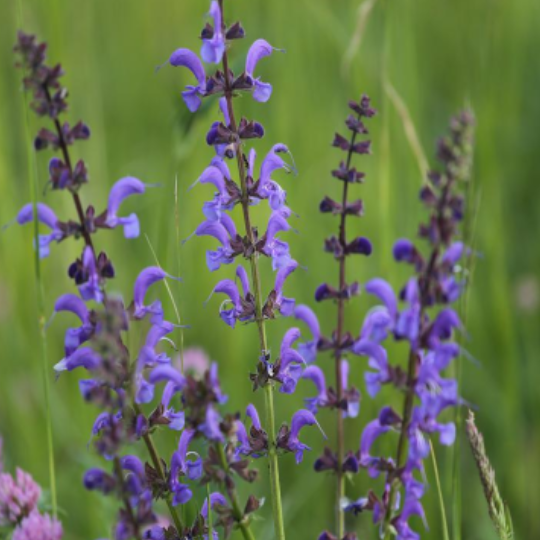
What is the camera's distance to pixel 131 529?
1341mm

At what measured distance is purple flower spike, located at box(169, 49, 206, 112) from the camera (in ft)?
5.66

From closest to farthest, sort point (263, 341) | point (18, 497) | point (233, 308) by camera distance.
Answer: point (263, 341) → point (233, 308) → point (18, 497)

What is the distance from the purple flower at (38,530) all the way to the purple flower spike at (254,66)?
95 centimetres

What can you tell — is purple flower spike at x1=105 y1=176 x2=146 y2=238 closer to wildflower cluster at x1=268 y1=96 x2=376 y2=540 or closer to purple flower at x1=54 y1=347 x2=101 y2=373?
purple flower at x1=54 y1=347 x2=101 y2=373

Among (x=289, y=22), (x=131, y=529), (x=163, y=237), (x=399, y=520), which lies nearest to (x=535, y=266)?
(x=289, y=22)

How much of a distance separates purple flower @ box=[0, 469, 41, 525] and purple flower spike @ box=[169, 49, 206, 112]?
915 millimetres

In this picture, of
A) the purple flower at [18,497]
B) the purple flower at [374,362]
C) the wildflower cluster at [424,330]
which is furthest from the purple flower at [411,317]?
the purple flower at [18,497]

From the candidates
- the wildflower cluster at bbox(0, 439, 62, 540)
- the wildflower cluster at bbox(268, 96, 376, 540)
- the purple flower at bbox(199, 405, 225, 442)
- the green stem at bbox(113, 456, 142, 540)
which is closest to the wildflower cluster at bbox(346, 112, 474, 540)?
the wildflower cluster at bbox(268, 96, 376, 540)

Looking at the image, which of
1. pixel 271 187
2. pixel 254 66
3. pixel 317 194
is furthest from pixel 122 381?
pixel 317 194

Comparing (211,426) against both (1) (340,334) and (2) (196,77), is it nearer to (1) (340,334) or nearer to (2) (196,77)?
(1) (340,334)

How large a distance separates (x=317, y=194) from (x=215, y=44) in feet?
8.75

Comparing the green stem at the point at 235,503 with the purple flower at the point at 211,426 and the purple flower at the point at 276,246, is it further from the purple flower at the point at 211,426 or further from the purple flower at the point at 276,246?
the purple flower at the point at 276,246

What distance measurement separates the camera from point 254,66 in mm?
1872

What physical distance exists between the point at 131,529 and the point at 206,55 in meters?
0.80
